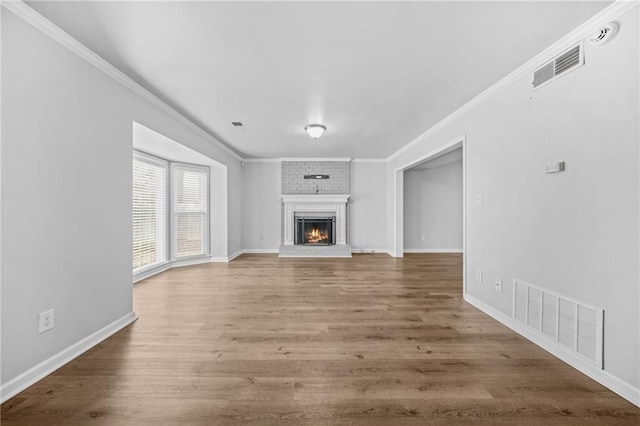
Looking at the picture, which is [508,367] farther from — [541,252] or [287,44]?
[287,44]

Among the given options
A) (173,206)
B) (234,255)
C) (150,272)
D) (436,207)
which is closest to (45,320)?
(150,272)

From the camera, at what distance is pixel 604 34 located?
1.75 m

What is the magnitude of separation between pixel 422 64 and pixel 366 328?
8.05ft

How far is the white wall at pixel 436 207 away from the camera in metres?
7.15

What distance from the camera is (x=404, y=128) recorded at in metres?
4.33

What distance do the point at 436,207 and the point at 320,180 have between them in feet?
10.3

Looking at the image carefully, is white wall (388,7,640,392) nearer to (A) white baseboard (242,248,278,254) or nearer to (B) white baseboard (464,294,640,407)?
(B) white baseboard (464,294,640,407)

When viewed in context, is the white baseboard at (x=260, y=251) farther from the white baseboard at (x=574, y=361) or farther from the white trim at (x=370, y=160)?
the white baseboard at (x=574, y=361)

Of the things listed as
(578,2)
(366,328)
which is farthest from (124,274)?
(578,2)

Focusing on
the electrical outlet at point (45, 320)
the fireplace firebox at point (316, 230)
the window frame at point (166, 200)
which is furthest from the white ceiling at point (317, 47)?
the fireplace firebox at point (316, 230)

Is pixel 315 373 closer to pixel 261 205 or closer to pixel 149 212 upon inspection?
pixel 149 212

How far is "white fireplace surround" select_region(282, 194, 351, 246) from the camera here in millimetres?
6875

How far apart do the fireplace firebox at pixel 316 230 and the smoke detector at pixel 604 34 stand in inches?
218

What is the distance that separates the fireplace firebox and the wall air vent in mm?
5102
